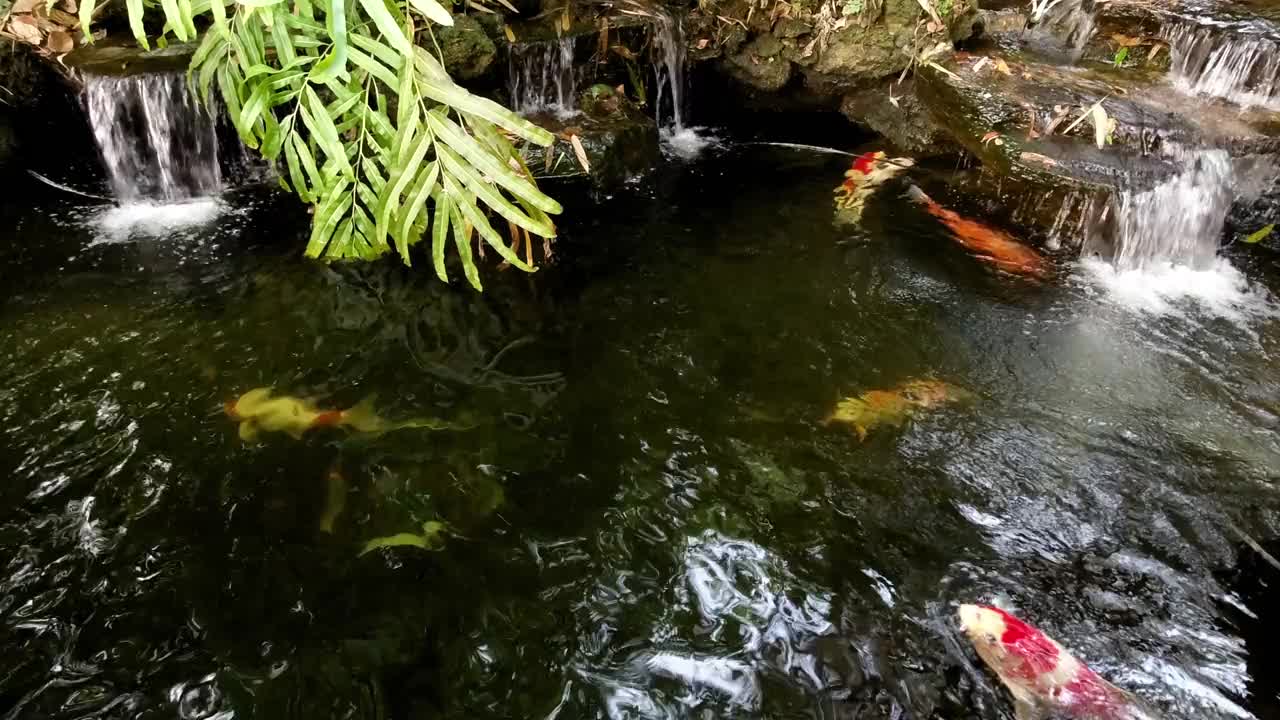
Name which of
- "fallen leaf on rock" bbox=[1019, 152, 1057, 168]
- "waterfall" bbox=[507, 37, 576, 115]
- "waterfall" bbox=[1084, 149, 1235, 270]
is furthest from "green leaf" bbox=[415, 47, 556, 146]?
"waterfall" bbox=[1084, 149, 1235, 270]

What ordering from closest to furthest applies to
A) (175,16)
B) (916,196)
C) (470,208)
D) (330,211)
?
1. (175,16)
2. (470,208)
3. (330,211)
4. (916,196)

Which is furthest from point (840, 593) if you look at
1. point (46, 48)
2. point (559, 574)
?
point (46, 48)

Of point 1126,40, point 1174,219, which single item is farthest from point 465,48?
point 1126,40

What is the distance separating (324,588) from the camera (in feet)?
8.29

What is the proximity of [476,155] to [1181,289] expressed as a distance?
4.28 meters

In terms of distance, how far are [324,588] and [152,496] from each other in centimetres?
89

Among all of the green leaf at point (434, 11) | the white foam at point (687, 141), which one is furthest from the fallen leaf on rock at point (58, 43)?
the white foam at point (687, 141)

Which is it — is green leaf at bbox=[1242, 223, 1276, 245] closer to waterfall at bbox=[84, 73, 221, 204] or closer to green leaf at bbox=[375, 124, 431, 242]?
green leaf at bbox=[375, 124, 431, 242]

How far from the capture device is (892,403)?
134 inches

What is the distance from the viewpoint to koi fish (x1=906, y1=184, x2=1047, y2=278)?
4.60 meters

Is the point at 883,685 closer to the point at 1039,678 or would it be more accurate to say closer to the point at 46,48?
the point at 1039,678

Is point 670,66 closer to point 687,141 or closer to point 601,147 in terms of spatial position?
point 687,141

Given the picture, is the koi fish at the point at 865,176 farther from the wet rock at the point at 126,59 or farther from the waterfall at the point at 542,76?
the wet rock at the point at 126,59

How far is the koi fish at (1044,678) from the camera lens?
217 centimetres
